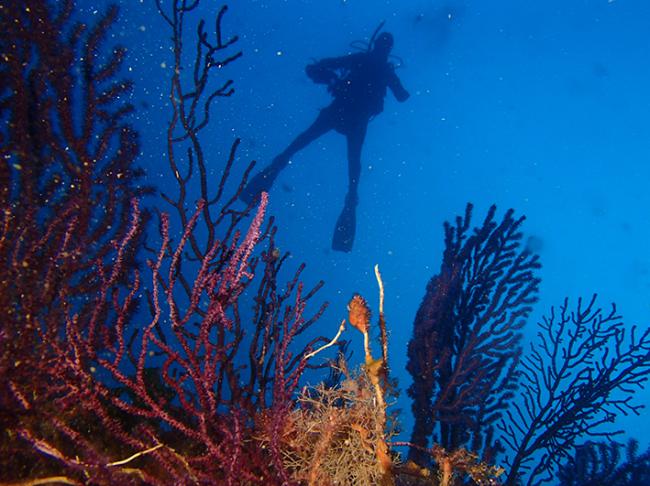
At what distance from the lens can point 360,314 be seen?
2211mm

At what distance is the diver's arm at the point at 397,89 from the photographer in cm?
1287

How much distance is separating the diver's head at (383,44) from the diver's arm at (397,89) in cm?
90

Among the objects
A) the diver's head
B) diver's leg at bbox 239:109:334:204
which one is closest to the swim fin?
diver's leg at bbox 239:109:334:204

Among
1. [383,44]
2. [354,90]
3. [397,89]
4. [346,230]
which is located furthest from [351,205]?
[383,44]

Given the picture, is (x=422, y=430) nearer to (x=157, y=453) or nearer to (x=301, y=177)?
(x=157, y=453)

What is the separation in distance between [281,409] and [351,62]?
13.4 m

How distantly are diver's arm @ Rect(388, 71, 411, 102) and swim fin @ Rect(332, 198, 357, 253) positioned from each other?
3452 mm

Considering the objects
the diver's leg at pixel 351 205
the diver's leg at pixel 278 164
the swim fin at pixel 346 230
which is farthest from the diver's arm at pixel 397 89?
the swim fin at pixel 346 230

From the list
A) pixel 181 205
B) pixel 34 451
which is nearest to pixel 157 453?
pixel 34 451

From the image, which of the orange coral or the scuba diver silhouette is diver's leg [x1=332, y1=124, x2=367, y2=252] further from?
the orange coral

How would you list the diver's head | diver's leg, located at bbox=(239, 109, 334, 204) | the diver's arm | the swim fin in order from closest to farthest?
diver's leg, located at bbox=(239, 109, 334, 204), the swim fin, the diver's arm, the diver's head

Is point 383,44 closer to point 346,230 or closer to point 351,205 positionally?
point 351,205

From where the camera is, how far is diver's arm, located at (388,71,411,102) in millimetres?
12873

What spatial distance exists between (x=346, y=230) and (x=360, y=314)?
9817 millimetres
